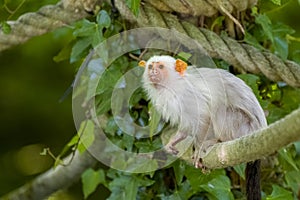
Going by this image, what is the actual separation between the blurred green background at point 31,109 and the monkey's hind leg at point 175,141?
3.51 feet

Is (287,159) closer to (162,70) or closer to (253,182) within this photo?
(253,182)

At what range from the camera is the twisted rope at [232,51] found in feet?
4.55

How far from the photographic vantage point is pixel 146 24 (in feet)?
4.68

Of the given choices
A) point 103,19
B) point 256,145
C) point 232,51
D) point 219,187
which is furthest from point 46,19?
point 256,145

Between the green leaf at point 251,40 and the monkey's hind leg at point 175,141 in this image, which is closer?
the monkey's hind leg at point 175,141

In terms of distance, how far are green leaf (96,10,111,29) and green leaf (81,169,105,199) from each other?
1.38 feet

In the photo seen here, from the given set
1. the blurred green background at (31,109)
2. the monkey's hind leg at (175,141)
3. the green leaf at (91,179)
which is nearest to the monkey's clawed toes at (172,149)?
the monkey's hind leg at (175,141)

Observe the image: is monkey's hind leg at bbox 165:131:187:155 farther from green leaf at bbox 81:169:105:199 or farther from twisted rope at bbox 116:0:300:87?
green leaf at bbox 81:169:105:199

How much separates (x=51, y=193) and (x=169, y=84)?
35.0 inches

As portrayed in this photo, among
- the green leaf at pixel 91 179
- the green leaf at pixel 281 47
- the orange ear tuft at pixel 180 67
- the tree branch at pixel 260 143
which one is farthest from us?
the green leaf at pixel 91 179

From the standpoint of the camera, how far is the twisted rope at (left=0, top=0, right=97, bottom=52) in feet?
5.08

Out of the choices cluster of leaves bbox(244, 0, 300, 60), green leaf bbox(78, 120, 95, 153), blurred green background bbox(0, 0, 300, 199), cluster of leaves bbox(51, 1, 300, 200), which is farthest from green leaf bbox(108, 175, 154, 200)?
blurred green background bbox(0, 0, 300, 199)

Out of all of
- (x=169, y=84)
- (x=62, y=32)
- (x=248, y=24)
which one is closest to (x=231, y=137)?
(x=169, y=84)

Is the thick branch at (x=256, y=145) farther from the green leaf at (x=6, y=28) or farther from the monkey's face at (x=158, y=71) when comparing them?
the green leaf at (x=6, y=28)
